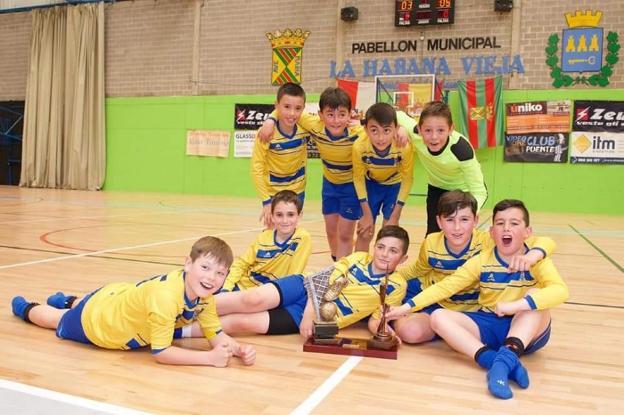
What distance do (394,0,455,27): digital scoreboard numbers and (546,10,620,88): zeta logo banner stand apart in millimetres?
2025

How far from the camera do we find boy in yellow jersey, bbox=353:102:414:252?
12.2 ft

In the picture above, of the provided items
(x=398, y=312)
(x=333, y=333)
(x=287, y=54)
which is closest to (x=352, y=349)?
(x=333, y=333)

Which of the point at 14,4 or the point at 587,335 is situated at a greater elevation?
the point at 14,4

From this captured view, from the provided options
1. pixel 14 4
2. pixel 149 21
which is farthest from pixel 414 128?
pixel 14 4

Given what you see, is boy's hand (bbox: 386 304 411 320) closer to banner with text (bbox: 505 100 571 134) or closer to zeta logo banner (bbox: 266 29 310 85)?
banner with text (bbox: 505 100 571 134)

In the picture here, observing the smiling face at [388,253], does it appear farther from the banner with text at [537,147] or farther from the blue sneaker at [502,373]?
the banner with text at [537,147]

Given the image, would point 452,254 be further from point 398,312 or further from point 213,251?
point 213,251

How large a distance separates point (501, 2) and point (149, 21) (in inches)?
330

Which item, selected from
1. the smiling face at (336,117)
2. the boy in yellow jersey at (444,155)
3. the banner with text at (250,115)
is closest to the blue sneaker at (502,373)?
the boy in yellow jersey at (444,155)

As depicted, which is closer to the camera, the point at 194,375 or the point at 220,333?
the point at 194,375

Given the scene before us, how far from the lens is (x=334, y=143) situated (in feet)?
14.1

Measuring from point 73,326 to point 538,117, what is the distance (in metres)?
10.6

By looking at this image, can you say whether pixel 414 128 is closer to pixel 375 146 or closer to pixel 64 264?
pixel 375 146

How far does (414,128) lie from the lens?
4.04 meters
